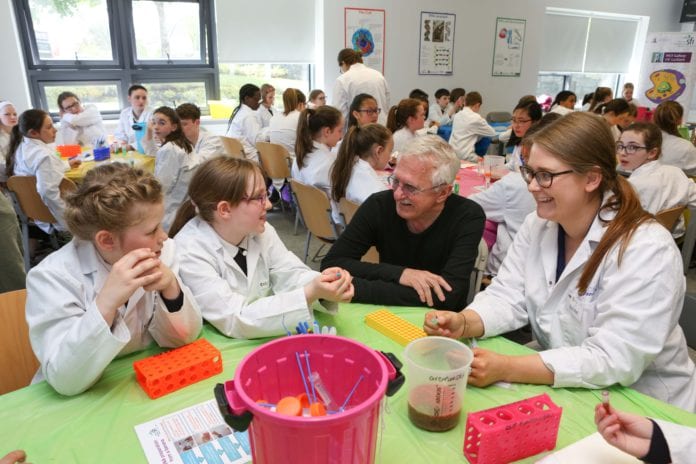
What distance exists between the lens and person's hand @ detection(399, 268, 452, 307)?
5.33 ft

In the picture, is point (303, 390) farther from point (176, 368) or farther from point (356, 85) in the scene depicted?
point (356, 85)

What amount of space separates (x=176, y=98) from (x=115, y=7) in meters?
1.27

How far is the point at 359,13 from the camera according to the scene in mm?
6875

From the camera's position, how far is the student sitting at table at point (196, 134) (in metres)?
4.24

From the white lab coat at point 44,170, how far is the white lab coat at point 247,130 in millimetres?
2167

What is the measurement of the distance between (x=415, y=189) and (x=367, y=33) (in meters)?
5.87

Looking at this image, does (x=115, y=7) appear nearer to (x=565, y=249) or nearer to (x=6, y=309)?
(x=6, y=309)

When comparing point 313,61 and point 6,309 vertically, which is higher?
point 313,61

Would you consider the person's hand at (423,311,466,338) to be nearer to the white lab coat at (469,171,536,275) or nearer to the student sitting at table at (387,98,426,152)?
the white lab coat at (469,171,536,275)

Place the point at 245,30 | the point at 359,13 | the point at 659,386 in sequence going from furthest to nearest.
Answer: the point at 359,13, the point at 245,30, the point at 659,386

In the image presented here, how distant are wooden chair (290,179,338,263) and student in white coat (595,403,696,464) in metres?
2.46

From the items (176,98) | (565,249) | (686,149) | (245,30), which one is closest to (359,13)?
(245,30)

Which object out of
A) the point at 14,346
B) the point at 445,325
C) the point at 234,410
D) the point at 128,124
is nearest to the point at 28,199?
the point at 128,124

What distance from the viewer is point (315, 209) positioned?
333 cm
